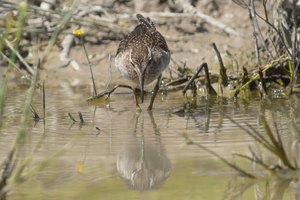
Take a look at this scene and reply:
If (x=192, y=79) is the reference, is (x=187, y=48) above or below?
above

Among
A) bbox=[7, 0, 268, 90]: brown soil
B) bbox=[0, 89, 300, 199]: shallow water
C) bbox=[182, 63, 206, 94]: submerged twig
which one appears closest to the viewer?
bbox=[0, 89, 300, 199]: shallow water

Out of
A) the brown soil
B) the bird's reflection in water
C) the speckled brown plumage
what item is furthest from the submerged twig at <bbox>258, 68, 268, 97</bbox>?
the bird's reflection in water

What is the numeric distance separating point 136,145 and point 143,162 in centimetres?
46

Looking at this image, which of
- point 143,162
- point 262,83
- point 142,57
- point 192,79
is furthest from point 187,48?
point 143,162

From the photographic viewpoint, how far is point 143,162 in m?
6.45

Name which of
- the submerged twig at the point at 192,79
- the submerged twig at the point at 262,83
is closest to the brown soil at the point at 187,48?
the submerged twig at the point at 192,79

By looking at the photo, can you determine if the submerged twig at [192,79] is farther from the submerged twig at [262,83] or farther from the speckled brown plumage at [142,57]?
the submerged twig at [262,83]

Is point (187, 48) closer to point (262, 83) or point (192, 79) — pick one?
point (192, 79)

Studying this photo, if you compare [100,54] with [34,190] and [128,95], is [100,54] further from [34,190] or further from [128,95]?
[34,190]

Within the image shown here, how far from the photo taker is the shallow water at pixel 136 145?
18.5 ft

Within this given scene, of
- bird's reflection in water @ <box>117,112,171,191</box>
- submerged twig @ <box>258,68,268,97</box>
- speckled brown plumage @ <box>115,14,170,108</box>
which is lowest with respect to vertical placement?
bird's reflection in water @ <box>117,112,171,191</box>

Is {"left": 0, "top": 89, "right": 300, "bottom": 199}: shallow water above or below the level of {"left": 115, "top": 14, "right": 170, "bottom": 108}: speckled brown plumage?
below

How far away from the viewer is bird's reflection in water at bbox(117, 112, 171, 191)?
5.89m

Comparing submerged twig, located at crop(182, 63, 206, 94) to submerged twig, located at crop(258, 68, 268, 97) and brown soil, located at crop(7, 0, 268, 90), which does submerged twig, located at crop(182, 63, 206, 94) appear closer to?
submerged twig, located at crop(258, 68, 268, 97)
